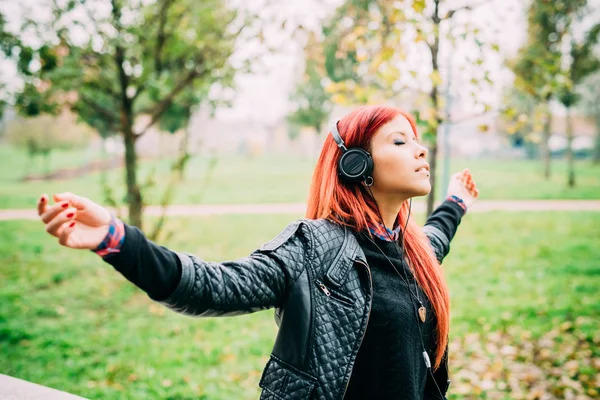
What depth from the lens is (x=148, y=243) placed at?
1.00 m

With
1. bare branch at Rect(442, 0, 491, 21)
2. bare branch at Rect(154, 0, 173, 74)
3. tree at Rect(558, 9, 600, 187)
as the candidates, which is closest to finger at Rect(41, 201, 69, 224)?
bare branch at Rect(442, 0, 491, 21)

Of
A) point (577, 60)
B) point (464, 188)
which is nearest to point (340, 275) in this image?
point (464, 188)

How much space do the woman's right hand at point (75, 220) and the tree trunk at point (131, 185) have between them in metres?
5.06

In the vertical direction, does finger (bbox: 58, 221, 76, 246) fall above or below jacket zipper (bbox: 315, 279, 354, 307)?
above

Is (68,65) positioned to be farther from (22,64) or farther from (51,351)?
(51,351)

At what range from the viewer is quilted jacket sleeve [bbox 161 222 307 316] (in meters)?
1.08

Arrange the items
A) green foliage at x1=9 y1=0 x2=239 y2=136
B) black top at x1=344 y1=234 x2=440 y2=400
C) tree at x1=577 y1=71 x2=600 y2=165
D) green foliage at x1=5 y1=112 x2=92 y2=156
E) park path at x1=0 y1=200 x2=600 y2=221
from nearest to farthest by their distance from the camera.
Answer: black top at x1=344 y1=234 x2=440 y2=400
green foliage at x1=9 y1=0 x2=239 y2=136
park path at x1=0 y1=200 x2=600 y2=221
green foliage at x1=5 y1=112 x2=92 y2=156
tree at x1=577 y1=71 x2=600 y2=165

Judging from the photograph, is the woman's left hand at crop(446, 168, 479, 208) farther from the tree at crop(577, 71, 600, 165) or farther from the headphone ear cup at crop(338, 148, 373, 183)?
the tree at crop(577, 71, 600, 165)

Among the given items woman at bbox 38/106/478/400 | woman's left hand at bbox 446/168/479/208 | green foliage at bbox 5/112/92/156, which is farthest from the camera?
green foliage at bbox 5/112/92/156

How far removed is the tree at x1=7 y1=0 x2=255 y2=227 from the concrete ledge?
363 centimetres

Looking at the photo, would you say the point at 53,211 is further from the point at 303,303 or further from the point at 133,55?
the point at 133,55

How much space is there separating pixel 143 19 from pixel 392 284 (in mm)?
5233

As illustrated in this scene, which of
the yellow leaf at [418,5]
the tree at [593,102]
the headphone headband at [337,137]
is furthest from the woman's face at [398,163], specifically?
the tree at [593,102]

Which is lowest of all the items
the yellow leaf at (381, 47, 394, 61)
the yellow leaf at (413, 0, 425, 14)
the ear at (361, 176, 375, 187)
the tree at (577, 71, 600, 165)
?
the ear at (361, 176, 375, 187)
